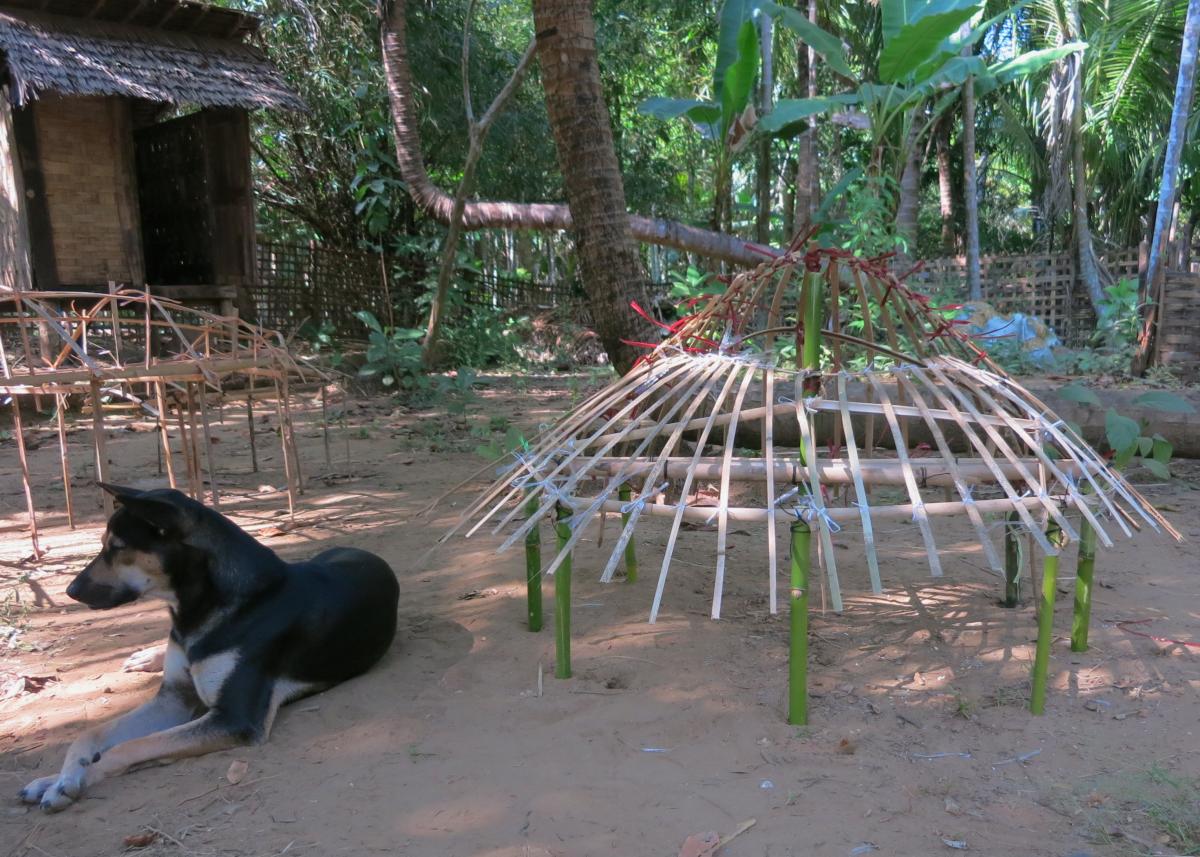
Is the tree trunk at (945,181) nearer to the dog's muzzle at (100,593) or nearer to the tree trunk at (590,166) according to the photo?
the tree trunk at (590,166)

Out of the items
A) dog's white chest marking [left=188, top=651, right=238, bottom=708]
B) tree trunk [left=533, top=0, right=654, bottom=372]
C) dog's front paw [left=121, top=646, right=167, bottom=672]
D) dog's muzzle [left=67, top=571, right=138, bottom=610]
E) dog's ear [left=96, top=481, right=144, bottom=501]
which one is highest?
tree trunk [left=533, top=0, right=654, bottom=372]

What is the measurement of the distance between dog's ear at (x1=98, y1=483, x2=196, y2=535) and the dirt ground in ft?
2.53

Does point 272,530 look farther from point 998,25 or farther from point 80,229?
point 998,25

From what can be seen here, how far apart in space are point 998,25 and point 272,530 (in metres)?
16.0

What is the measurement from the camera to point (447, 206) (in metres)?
8.83

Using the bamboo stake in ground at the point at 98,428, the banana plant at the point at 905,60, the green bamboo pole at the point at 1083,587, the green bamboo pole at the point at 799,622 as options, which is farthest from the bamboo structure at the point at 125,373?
the banana plant at the point at 905,60

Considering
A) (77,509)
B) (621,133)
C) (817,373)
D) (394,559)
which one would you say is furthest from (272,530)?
(621,133)

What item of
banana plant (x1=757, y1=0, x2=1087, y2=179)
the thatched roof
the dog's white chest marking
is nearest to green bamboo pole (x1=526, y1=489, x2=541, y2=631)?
the dog's white chest marking

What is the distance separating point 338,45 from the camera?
11.1 metres

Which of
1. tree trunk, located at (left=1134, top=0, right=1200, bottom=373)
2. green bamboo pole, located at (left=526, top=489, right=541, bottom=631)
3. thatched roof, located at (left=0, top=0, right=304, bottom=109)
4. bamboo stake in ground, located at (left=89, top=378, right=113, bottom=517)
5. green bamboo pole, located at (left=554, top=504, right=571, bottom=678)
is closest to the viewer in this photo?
green bamboo pole, located at (left=554, top=504, right=571, bottom=678)

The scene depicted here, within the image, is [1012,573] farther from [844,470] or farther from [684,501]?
[684,501]

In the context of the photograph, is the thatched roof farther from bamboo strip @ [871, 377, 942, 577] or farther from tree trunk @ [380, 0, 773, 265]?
bamboo strip @ [871, 377, 942, 577]

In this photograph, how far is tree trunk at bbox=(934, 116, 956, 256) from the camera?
54.2 ft

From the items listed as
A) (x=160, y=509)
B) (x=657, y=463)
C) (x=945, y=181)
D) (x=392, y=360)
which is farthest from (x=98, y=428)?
(x=945, y=181)
